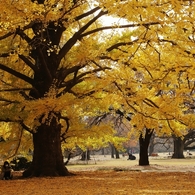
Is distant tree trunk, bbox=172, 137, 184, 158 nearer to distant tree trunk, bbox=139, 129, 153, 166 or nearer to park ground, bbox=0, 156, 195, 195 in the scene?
distant tree trunk, bbox=139, 129, 153, 166

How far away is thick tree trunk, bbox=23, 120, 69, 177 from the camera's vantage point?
12305 mm

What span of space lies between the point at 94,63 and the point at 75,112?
290cm

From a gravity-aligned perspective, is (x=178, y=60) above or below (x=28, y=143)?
above

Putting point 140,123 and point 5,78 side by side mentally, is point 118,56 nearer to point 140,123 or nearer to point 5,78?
point 140,123

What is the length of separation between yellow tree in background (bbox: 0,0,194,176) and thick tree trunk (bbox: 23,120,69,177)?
32 millimetres

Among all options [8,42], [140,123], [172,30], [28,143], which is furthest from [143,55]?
[28,143]

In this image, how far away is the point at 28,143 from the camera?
15.1 m

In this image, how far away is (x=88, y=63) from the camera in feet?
36.5

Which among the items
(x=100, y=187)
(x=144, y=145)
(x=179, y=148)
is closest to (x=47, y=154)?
(x=100, y=187)

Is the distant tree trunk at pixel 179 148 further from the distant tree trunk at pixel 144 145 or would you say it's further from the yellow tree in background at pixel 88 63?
the yellow tree in background at pixel 88 63

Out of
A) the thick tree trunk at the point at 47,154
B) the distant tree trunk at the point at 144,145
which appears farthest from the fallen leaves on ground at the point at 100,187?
the distant tree trunk at the point at 144,145

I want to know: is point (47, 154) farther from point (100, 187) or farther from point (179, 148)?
point (179, 148)

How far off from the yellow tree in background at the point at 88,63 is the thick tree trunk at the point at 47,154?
32mm

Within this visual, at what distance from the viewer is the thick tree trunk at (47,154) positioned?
1230 centimetres
